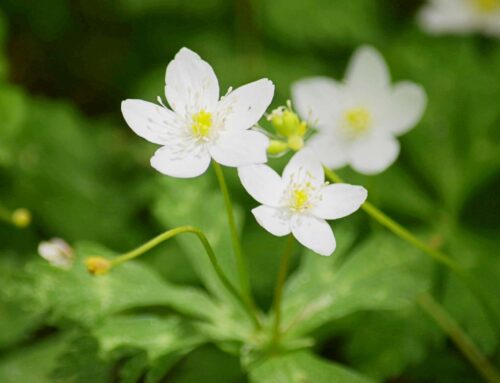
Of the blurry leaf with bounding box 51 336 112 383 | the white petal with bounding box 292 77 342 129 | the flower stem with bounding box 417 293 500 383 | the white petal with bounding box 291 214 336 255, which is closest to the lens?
the white petal with bounding box 291 214 336 255

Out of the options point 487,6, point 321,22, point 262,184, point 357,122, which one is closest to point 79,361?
point 262,184

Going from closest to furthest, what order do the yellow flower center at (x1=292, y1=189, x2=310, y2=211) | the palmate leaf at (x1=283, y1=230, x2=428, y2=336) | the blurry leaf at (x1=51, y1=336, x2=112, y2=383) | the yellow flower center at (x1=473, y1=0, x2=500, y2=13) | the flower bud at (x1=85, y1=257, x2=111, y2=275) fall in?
the flower bud at (x1=85, y1=257, x2=111, y2=275) → the yellow flower center at (x1=292, y1=189, x2=310, y2=211) → the blurry leaf at (x1=51, y1=336, x2=112, y2=383) → the palmate leaf at (x1=283, y1=230, x2=428, y2=336) → the yellow flower center at (x1=473, y1=0, x2=500, y2=13)

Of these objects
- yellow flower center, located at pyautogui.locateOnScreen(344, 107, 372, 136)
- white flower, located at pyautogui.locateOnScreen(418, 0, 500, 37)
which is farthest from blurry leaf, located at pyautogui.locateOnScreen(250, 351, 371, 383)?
white flower, located at pyautogui.locateOnScreen(418, 0, 500, 37)

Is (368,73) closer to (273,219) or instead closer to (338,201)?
(338,201)

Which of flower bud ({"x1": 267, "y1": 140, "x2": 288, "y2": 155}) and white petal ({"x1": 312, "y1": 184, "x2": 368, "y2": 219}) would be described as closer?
white petal ({"x1": 312, "y1": 184, "x2": 368, "y2": 219})

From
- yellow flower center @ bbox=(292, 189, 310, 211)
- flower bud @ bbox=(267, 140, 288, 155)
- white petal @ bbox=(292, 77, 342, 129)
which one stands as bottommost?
white petal @ bbox=(292, 77, 342, 129)

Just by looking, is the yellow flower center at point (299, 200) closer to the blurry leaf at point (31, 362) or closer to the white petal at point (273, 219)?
the white petal at point (273, 219)

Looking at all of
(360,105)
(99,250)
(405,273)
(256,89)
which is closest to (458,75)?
(360,105)

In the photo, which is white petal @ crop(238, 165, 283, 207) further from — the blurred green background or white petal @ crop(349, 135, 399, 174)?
white petal @ crop(349, 135, 399, 174)
